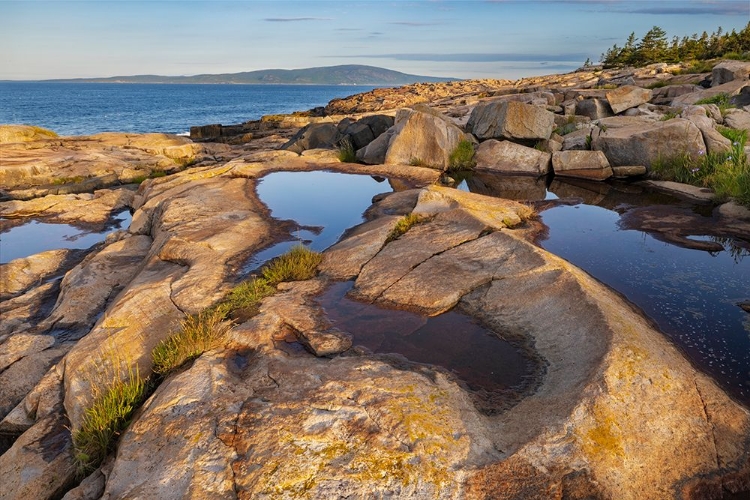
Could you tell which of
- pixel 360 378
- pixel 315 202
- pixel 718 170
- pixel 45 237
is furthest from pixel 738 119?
pixel 45 237

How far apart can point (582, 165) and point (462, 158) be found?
466 cm

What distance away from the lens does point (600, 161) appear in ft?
61.9

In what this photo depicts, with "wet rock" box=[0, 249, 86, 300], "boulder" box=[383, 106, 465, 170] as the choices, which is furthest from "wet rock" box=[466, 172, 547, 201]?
"wet rock" box=[0, 249, 86, 300]

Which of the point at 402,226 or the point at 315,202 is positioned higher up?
the point at 402,226

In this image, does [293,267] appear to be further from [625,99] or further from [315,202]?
[625,99]

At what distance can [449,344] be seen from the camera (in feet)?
23.4

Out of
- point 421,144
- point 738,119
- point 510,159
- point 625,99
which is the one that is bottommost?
point 510,159

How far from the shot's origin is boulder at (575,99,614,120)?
94.7 ft

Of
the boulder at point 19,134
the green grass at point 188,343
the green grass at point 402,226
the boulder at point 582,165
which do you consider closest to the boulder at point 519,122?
the boulder at point 582,165

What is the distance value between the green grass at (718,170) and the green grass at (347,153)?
12094mm

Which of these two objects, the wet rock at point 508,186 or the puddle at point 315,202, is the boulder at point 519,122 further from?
the puddle at point 315,202

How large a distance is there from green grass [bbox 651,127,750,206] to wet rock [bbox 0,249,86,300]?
61.4 feet

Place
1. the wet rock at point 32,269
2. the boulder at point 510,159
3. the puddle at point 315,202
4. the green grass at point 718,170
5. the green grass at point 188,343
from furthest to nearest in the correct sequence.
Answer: the boulder at point 510,159 < the green grass at point 718,170 < the wet rock at point 32,269 < the puddle at point 315,202 < the green grass at point 188,343

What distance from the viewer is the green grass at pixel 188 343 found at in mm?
6742
